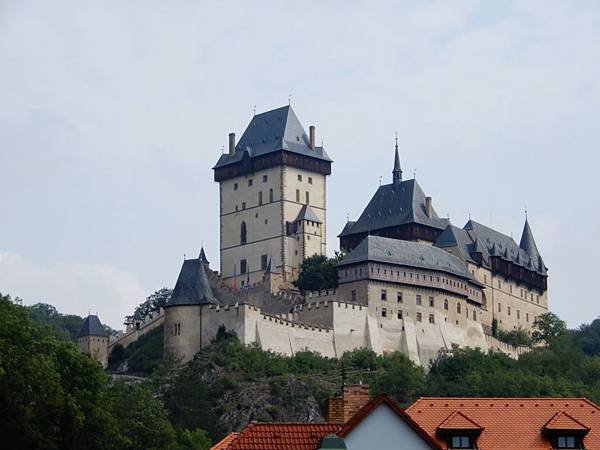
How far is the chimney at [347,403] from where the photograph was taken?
33.7 meters

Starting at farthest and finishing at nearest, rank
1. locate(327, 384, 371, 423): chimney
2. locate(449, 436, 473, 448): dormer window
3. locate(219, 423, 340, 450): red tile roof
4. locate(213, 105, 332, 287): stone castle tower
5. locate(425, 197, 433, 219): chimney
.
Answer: locate(425, 197, 433, 219): chimney < locate(213, 105, 332, 287): stone castle tower < locate(449, 436, 473, 448): dormer window < locate(327, 384, 371, 423): chimney < locate(219, 423, 340, 450): red tile roof

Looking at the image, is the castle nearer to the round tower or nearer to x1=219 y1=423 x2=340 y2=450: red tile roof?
the round tower

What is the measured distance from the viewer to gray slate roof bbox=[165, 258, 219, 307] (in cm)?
11119

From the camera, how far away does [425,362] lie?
113875 millimetres

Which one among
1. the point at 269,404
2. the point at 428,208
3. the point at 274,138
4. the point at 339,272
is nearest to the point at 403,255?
the point at 339,272

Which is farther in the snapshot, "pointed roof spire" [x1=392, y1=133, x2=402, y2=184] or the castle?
"pointed roof spire" [x1=392, y1=133, x2=402, y2=184]

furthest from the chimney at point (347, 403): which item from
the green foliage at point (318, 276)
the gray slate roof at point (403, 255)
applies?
the green foliage at point (318, 276)

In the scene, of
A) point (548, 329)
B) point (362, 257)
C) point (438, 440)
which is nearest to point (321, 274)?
point (362, 257)

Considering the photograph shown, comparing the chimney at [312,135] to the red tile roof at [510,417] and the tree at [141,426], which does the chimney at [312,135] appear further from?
the red tile roof at [510,417]

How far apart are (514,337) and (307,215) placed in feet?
55.5

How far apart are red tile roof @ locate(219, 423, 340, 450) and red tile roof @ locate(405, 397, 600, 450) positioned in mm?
2763

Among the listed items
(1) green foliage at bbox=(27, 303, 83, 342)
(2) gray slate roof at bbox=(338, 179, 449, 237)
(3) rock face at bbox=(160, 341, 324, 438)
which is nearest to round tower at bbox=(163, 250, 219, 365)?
(3) rock face at bbox=(160, 341, 324, 438)

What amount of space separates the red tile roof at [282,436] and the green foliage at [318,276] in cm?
8404

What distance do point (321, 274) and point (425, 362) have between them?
9.93m
